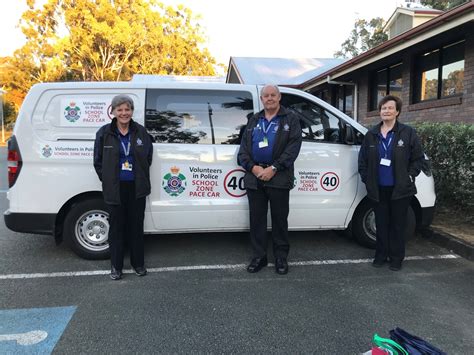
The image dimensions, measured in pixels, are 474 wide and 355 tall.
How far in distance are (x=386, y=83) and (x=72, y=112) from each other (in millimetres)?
9533

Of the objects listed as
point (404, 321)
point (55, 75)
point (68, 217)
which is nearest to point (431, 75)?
point (404, 321)

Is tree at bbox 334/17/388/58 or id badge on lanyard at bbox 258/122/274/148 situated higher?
tree at bbox 334/17/388/58

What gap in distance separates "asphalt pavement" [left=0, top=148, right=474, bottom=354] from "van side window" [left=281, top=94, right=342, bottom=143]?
138 cm

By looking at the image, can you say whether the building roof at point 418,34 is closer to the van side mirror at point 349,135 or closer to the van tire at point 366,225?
the van side mirror at point 349,135

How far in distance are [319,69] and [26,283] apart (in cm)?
1787

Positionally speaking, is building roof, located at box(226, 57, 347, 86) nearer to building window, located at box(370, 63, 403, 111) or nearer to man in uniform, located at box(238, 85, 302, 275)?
building window, located at box(370, 63, 403, 111)

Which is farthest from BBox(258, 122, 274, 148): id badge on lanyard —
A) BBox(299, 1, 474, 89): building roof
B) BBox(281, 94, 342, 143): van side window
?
BBox(299, 1, 474, 89): building roof

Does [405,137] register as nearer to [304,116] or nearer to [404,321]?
[304,116]

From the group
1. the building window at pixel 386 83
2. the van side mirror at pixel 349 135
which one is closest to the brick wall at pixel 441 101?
the building window at pixel 386 83

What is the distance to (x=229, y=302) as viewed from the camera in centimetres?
361

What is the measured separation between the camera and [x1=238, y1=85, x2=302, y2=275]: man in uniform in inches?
160

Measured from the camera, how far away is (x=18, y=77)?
120 feet

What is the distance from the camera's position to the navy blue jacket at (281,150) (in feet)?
13.3

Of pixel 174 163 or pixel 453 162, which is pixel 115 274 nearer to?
pixel 174 163
